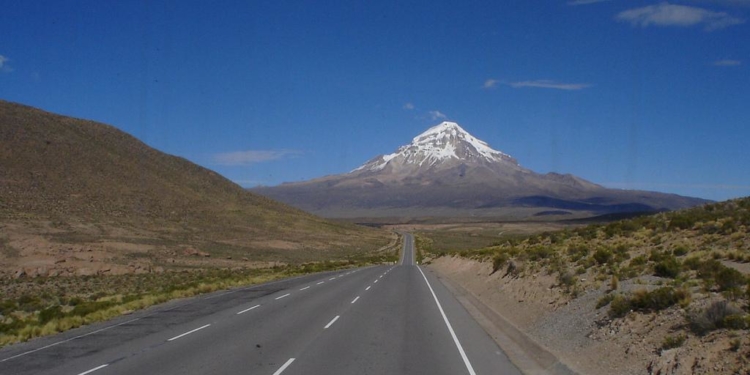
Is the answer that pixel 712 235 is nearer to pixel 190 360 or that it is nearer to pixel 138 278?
pixel 190 360

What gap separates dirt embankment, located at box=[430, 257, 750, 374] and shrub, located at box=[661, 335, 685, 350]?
0.26 ft

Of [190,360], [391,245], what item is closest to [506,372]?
[190,360]

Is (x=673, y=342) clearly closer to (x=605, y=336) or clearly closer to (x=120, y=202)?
(x=605, y=336)

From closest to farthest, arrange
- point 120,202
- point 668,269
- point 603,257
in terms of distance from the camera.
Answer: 1. point 668,269
2. point 603,257
3. point 120,202

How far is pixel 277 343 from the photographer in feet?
48.0

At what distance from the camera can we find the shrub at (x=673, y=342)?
10.1 m

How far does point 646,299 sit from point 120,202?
8013 cm

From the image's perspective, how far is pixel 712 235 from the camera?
71.4ft

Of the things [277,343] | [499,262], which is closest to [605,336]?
[277,343]

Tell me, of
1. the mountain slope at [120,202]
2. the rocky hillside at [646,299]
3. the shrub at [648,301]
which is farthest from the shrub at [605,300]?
the mountain slope at [120,202]

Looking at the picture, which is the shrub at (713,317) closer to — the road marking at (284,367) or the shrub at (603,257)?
the road marking at (284,367)

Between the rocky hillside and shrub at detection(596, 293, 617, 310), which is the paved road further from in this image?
shrub at detection(596, 293, 617, 310)

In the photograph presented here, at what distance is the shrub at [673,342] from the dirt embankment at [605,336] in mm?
79

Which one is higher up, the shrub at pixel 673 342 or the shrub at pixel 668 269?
the shrub at pixel 668 269
